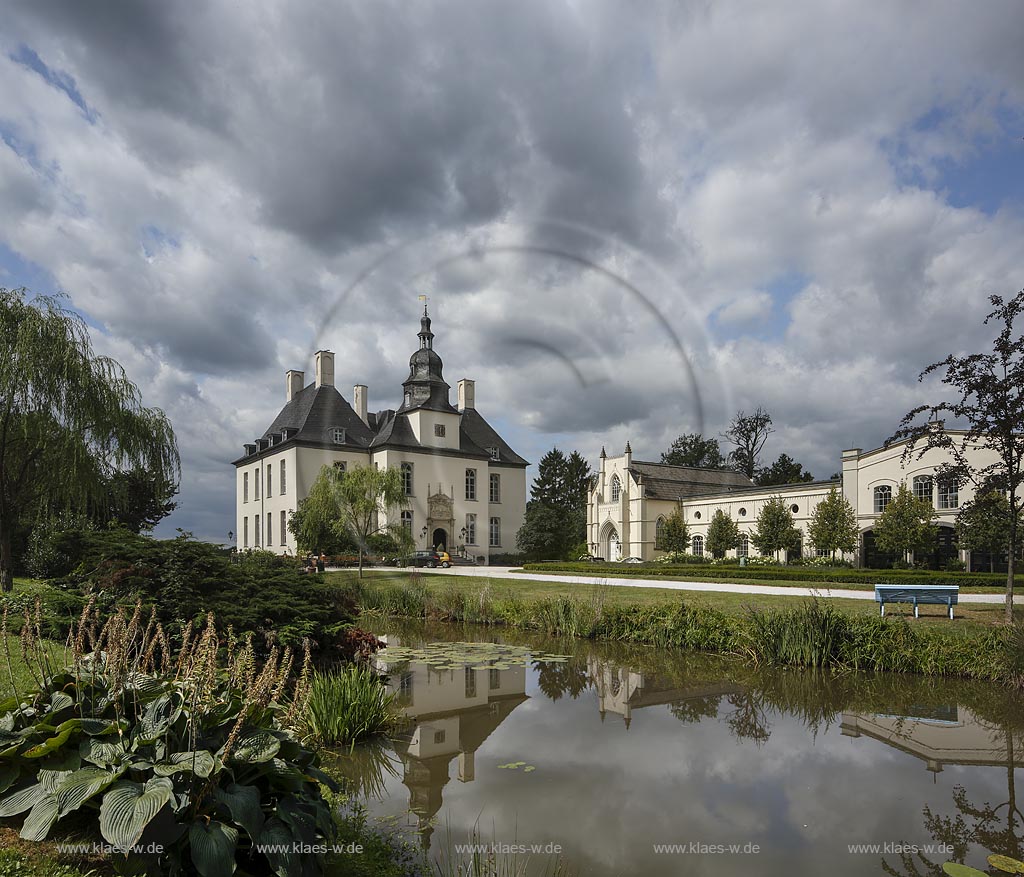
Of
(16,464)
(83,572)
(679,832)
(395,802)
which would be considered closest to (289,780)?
(395,802)

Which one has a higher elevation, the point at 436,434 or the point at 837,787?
the point at 436,434

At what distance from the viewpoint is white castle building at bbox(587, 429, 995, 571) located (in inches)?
1344

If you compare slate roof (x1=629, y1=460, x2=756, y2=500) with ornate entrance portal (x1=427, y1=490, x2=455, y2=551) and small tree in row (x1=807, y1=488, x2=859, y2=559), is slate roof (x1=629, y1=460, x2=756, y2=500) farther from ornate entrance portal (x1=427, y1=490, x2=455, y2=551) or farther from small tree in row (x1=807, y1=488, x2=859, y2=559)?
ornate entrance portal (x1=427, y1=490, x2=455, y2=551)

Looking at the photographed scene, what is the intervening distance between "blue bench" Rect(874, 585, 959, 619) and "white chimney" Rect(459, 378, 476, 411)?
42888mm

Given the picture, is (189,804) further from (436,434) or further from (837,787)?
(436,434)

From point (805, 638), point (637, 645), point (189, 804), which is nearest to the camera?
point (189, 804)

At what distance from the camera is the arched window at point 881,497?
36.1 m

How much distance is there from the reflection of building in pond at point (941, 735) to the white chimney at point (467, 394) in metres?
48.2

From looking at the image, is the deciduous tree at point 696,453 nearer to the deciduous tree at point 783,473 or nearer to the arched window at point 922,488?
the deciduous tree at point 783,473

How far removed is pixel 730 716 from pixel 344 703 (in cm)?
452

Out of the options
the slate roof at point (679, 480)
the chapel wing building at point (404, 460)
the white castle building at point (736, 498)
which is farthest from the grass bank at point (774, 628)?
the slate roof at point (679, 480)

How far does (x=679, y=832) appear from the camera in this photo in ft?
16.5

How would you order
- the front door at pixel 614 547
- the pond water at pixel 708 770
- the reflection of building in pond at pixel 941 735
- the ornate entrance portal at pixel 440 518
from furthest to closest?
the front door at pixel 614 547, the ornate entrance portal at pixel 440 518, the reflection of building in pond at pixel 941 735, the pond water at pixel 708 770

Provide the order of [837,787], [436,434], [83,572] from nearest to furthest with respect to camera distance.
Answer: [837,787], [83,572], [436,434]
